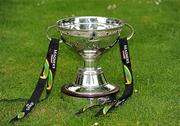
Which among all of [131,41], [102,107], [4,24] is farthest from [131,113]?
[4,24]

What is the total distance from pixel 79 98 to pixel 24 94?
0.79 m

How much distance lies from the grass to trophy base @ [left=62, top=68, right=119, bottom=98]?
0.34 feet

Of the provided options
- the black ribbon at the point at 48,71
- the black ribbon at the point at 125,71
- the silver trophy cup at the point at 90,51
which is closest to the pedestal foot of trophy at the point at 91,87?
the silver trophy cup at the point at 90,51

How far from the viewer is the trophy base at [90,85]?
5422 mm

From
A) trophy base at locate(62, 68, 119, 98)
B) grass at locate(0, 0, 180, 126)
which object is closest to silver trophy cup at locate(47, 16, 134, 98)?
trophy base at locate(62, 68, 119, 98)

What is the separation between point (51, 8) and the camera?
11.5 metres

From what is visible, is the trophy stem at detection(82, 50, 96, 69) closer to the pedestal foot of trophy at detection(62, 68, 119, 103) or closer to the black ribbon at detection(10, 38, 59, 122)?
the pedestal foot of trophy at detection(62, 68, 119, 103)

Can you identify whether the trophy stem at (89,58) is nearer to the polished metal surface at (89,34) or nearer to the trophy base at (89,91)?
the polished metal surface at (89,34)

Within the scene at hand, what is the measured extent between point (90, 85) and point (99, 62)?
1.72 meters

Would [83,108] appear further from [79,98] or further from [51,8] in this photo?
[51,8]

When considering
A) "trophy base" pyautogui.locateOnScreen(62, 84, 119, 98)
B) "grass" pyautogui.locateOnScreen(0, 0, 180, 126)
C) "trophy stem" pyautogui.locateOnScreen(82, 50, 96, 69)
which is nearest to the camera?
"grass" pyautogui.locateOnScreen(0, 0, 180, 126)

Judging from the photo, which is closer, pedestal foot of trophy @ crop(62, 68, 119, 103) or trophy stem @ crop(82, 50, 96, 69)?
pedestal foot of trophy @ crop(62, 68, 119, 103)

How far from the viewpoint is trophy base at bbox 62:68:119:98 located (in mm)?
5422

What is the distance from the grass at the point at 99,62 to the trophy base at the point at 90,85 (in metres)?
0.10
